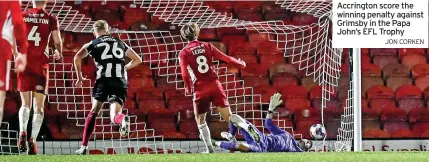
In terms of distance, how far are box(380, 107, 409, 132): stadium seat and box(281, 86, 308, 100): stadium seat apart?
3.68 feet

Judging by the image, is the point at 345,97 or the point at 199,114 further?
the point at 345,97

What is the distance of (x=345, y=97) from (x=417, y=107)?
1.37 m

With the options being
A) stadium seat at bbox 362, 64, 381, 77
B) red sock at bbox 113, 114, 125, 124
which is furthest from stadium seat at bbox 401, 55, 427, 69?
red sock at bbox 113, 114, 125, 124

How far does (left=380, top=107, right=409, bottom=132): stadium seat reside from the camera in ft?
37.9

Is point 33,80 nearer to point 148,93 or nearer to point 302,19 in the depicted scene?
point 148,93

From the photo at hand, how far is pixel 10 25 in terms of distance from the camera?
4.58 meters

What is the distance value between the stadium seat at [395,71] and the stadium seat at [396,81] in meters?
0.06

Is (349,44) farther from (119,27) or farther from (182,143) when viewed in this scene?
(119,27)

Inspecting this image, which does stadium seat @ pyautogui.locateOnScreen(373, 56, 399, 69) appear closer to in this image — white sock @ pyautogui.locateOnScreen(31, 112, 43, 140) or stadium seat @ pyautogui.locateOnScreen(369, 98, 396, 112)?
stadium seat @ pyautogui.locateOnScreen(369, 98, 396, 112)

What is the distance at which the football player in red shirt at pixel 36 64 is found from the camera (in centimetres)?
812

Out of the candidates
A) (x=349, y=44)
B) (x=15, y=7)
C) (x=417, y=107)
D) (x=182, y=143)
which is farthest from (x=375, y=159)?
(x=417, y=107)

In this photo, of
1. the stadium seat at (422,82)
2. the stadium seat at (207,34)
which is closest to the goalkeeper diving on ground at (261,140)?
the stadium seat at (207,34)

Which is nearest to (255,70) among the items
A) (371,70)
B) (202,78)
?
(371,70)

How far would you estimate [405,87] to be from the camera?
1181 centimetres
